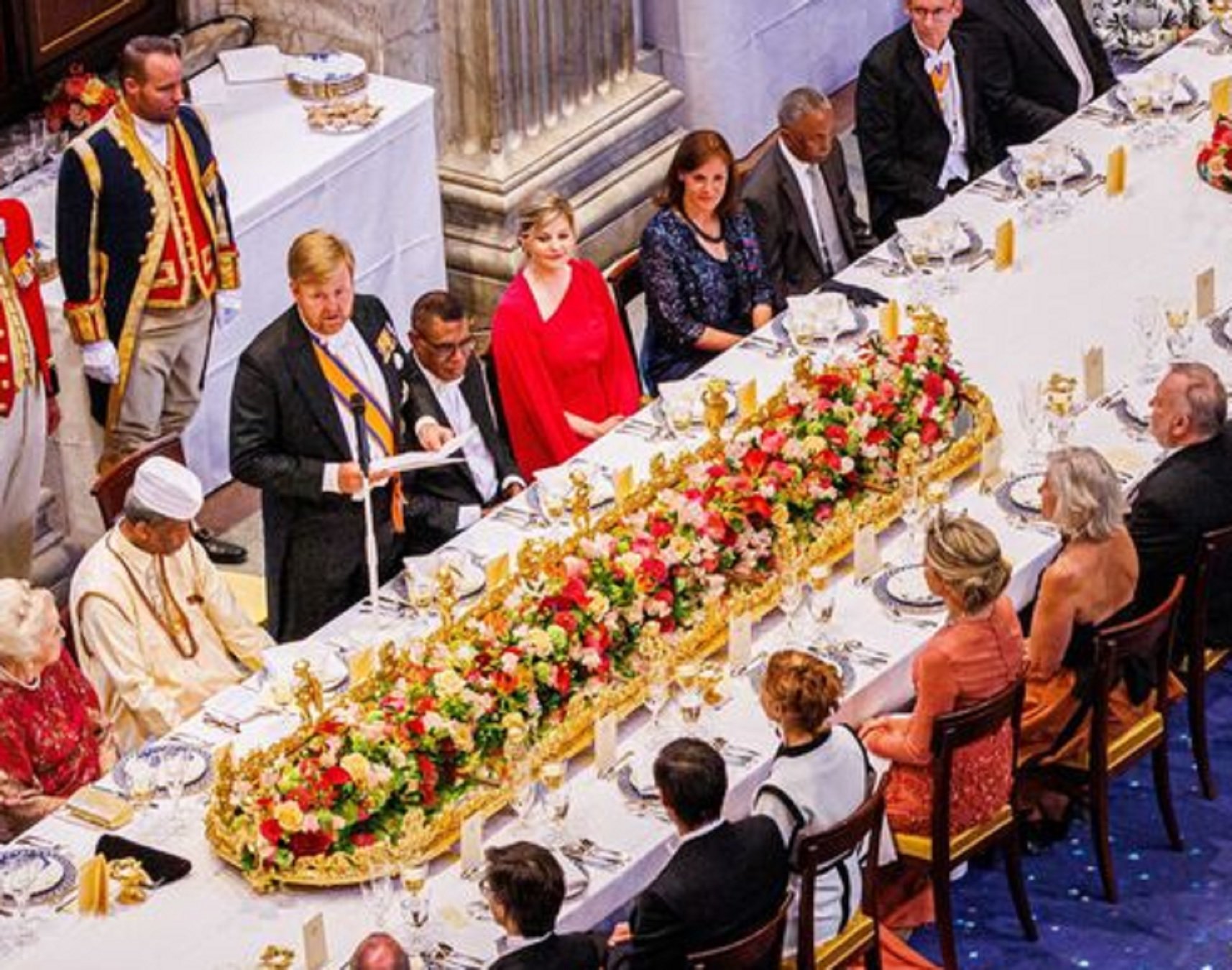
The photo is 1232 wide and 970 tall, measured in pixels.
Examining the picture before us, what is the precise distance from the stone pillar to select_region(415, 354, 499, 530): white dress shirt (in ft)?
7.61

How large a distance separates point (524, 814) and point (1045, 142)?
376 cm

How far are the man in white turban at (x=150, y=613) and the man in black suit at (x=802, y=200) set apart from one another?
2.42 metres

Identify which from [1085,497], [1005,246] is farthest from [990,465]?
[1005,246]

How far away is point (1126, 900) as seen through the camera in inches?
304

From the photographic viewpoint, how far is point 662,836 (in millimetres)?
6691

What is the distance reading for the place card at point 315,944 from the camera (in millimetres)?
6230

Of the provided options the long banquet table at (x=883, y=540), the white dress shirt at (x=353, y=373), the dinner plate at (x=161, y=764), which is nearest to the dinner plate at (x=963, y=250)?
the long banquet table at (x=883, y=540)

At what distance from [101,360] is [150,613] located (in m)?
1.73

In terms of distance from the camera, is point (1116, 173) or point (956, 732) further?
point (1116, 173)

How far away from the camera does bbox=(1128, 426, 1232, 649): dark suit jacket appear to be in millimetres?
7613

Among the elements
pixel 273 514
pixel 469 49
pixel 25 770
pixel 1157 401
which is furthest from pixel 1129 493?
pixel 469 49

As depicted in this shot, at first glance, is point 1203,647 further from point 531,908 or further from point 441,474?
point 531,908

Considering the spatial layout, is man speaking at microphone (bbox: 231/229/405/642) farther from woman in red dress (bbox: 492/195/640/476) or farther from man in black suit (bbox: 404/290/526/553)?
woman in red dress (bbox: 492/195/640/476)

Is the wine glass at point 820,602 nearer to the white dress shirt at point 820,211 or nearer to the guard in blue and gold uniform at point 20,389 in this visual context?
the white dress shirt at point 820,211
